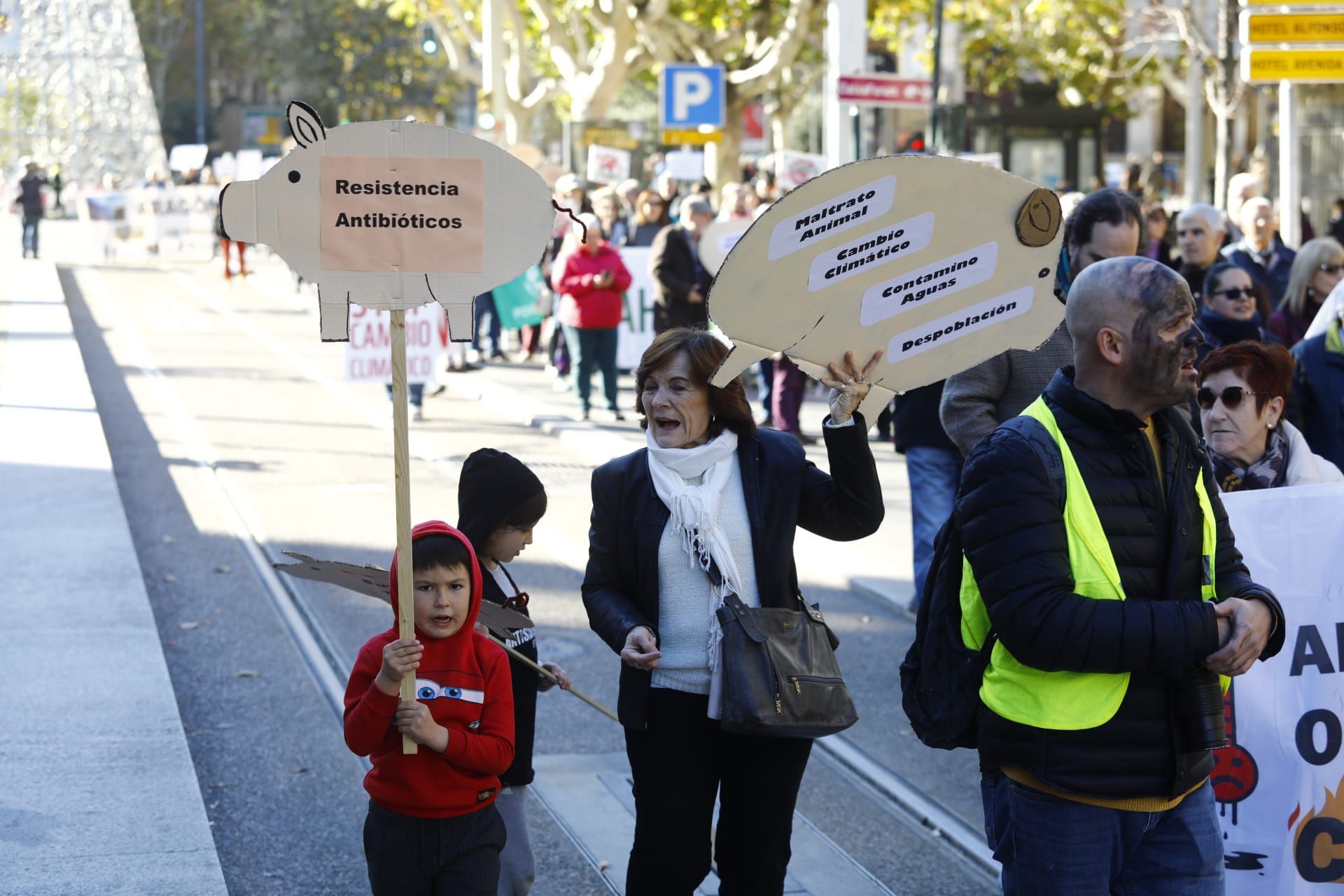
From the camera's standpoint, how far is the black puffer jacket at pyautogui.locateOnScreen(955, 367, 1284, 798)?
123 inches

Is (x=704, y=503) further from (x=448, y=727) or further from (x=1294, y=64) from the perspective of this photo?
(x=1294, y=64)

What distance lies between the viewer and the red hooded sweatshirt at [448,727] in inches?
143

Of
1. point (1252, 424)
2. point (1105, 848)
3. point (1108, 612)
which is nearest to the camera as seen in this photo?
point (1108, 612)

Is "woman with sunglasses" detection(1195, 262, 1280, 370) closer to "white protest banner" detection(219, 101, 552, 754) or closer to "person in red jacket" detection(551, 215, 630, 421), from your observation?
"white protest banner" detection(219, 101, 552, 754)

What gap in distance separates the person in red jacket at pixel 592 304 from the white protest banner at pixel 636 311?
1.99 m

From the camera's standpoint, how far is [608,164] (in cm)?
2534

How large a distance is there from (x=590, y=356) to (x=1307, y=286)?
779cm

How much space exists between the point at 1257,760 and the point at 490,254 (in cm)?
233

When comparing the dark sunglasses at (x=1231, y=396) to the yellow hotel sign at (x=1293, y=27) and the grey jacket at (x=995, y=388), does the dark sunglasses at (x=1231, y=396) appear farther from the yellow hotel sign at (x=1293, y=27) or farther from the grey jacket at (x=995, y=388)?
the yellow hotel sign at (x=1293, y=27)

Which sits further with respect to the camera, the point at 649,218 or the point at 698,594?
the point at 649,218

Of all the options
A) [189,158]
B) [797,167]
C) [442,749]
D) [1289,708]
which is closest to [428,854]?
[442,749]

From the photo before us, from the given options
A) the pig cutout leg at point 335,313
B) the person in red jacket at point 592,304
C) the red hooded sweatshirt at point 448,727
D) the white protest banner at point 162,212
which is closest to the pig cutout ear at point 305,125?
the pig cutout leg at point 335,313

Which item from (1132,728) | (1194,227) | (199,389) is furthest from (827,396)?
(1132,728)

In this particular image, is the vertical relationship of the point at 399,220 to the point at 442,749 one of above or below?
above
